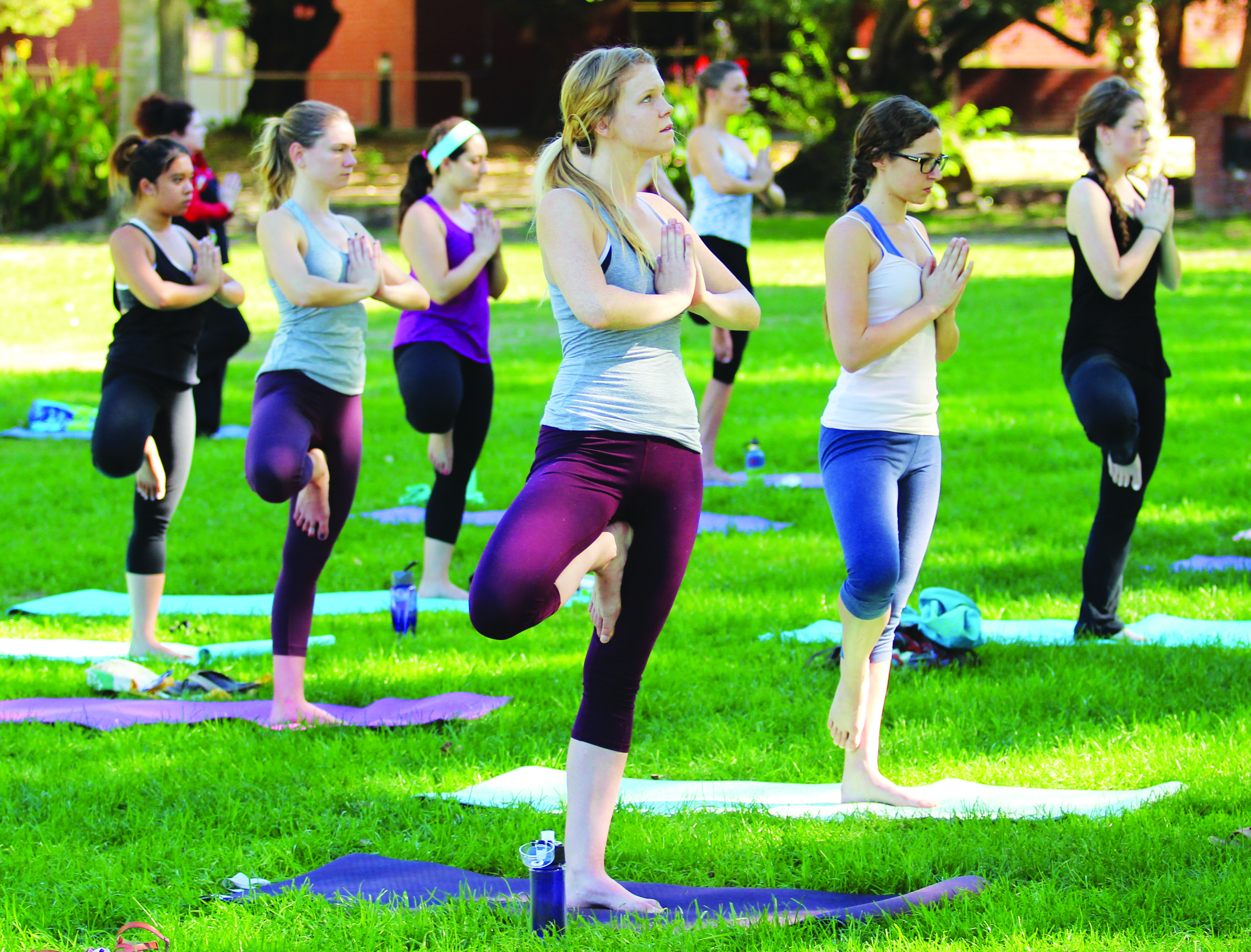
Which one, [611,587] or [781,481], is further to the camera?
[781,481]

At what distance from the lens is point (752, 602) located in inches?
257

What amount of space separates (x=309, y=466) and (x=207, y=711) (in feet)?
3.67

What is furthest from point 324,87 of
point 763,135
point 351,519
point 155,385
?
point 155,385

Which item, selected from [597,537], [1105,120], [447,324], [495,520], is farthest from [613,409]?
[495,520]

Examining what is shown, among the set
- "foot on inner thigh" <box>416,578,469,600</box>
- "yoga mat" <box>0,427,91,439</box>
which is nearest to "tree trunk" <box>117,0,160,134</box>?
"yoga mat" <box>0,427,91,439</box>

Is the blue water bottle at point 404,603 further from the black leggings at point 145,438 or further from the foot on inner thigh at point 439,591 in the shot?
the black leggings at point 145,438

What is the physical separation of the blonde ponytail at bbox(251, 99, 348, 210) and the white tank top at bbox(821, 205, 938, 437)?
2.19 metres

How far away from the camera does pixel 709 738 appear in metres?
4.89

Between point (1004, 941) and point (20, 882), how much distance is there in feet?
8.89

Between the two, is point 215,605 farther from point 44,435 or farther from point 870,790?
point 44,435

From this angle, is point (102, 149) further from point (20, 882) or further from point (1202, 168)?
point (20, 882)

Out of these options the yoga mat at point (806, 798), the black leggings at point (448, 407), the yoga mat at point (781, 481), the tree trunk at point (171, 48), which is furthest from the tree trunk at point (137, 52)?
the yoga mat at point (806, 798)

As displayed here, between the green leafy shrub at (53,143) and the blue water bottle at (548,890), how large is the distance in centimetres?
2241

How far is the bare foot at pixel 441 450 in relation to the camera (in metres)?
6.59
